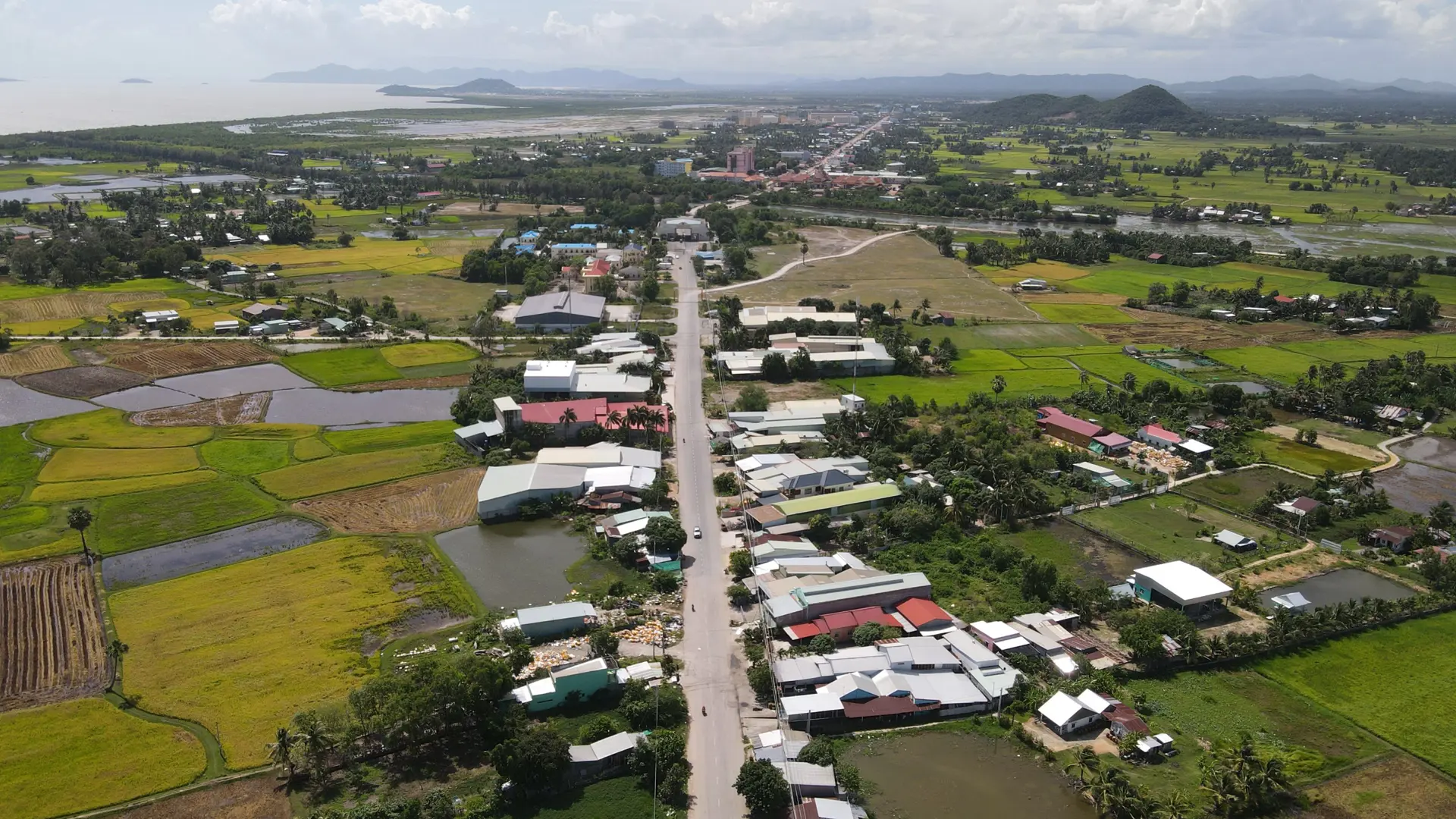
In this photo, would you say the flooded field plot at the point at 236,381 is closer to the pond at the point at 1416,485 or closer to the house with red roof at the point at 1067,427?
the house with red roof at the point at 1067,427

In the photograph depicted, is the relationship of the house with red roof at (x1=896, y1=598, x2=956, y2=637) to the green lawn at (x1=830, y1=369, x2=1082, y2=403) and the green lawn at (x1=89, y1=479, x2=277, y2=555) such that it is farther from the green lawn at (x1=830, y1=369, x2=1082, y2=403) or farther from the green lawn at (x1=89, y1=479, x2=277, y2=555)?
the green lawn at (x1=89, y1=479, x2=277, y2=555)

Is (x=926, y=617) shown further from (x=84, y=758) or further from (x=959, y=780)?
(x=84, y=758)

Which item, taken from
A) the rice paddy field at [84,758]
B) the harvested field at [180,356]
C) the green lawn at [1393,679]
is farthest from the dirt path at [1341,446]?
the harvested field at [180,356]

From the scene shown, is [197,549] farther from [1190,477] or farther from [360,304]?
[1190,477]

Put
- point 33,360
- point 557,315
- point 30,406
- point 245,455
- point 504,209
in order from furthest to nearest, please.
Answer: point 504,209 < point 557,315 < point 33,360 < point 30,406 < point 245,455

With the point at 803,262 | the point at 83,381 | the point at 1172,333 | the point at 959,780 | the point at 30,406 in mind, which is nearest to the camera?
the point at 959,780

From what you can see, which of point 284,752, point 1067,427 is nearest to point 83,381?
point 284,752

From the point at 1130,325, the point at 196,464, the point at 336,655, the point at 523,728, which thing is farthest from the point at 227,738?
the point at 1130,325
